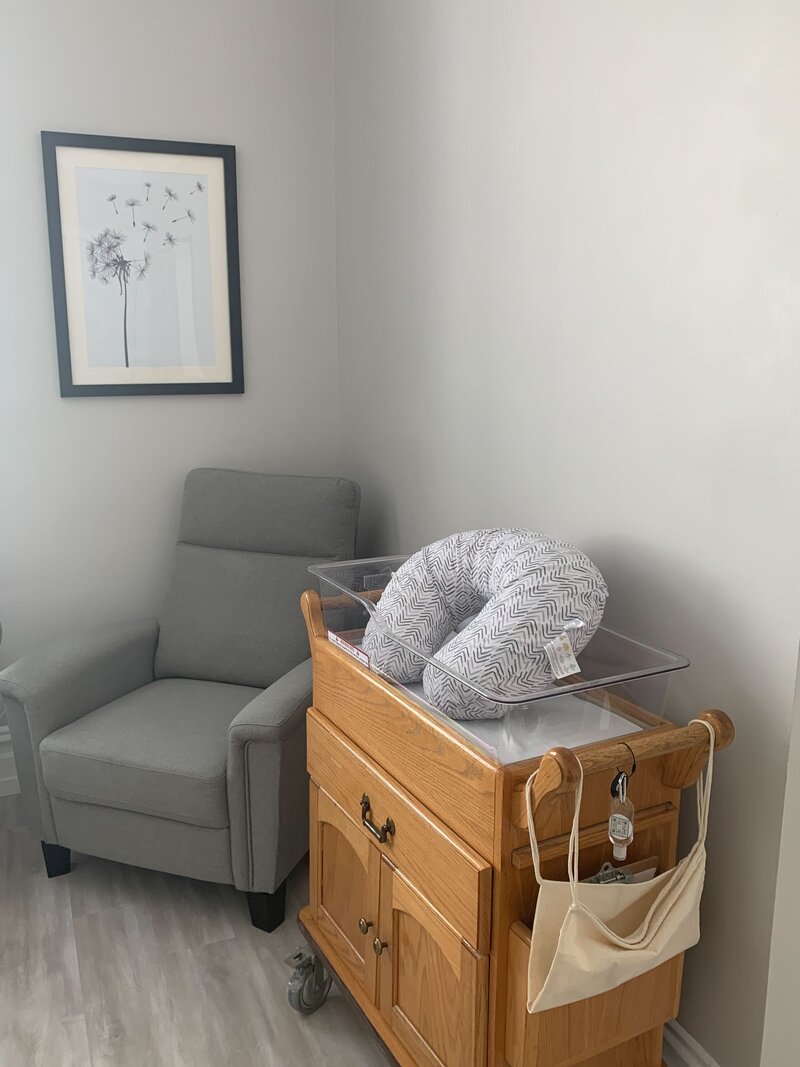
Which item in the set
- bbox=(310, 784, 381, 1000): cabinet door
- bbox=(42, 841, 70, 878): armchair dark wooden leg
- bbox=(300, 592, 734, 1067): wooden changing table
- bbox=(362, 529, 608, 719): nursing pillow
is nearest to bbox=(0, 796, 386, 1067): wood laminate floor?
bbox=(42, 841, 70, 878): armchair dark wooden leg

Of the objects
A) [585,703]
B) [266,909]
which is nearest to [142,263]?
[266,909]

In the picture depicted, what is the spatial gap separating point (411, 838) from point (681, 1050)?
0.64 metres

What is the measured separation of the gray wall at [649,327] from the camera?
1.30 meters

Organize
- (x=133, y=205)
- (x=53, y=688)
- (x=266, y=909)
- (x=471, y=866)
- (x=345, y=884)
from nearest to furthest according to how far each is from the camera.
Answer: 1. (x=471, y=866)
2. (x=345, y=884)
3. (x=266, y=909)
4. (x=53, y=688)
5. (x=133, y=205)

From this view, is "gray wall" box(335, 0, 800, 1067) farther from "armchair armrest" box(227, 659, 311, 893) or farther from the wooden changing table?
"armchair armrest" box(227, 659, 311, 893)

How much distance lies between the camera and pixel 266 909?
211 centimetres

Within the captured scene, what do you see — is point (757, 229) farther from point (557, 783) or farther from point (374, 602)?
point (374, 602)

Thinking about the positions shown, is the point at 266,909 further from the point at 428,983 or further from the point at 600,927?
the point at 600,927

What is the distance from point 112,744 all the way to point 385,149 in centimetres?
170

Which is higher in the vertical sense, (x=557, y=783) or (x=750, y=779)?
(x=557, y=783)

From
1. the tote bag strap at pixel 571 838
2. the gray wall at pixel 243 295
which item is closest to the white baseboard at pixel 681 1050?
the tote bag strap at pixel 571 838

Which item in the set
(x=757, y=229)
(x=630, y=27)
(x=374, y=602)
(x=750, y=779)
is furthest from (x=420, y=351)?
(x=750, y=779)

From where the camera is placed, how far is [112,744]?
2.15m

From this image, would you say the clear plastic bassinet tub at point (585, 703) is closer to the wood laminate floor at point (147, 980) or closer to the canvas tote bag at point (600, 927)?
the canvas tote bag at point (600, 927)
